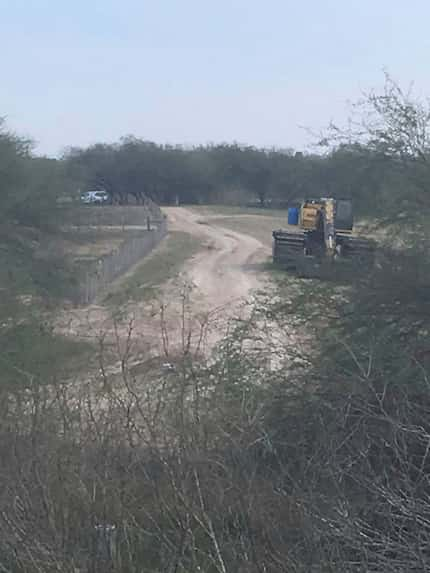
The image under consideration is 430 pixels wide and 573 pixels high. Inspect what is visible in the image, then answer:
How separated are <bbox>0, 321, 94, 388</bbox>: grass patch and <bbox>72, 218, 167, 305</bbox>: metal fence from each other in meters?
10.4

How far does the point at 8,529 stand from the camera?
218 inches

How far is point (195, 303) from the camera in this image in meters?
30.5

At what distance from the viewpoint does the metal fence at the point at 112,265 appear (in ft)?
92.0

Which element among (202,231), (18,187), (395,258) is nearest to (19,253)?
(18,187)

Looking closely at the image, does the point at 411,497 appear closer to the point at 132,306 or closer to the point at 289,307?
the point at 289,307

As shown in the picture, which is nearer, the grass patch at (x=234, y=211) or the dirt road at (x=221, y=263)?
the dirt road at (x=221, y=263)

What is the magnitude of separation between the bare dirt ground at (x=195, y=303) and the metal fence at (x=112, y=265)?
1.90ft

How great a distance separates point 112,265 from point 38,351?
22.8m

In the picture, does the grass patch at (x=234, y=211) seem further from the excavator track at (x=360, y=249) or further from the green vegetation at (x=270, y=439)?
the green vegetation at (x=270, y=439)

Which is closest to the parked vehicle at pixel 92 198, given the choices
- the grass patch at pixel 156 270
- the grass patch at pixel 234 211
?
the grass patch at pixel 156 270

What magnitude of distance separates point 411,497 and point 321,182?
30.1 ft

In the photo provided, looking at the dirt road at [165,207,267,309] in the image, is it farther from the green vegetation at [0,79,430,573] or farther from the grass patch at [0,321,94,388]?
the green vegetation at [0,79,430,573]

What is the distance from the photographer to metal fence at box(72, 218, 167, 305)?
28047mm

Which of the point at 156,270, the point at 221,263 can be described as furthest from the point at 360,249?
the point at 221,263
